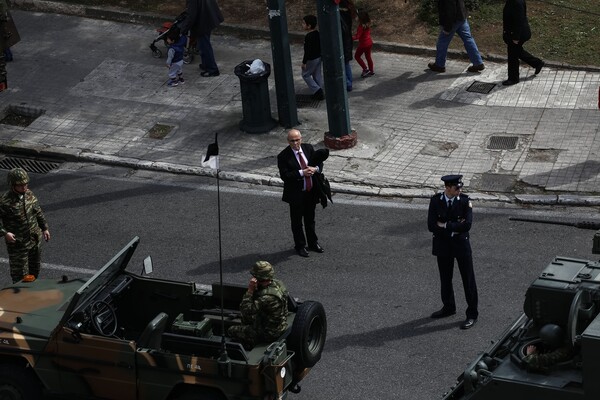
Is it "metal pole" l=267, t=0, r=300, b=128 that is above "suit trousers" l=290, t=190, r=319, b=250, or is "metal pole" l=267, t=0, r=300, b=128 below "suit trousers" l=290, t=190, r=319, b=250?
above

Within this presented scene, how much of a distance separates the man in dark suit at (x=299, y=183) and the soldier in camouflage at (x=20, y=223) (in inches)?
117

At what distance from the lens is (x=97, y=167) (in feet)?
59.5

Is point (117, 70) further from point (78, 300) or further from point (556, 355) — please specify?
point (556, 355)

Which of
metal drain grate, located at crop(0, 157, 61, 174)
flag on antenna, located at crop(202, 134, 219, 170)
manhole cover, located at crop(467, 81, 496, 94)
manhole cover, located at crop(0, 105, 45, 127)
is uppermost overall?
flag on antenna, located at crop(202, 134, 219, 170)

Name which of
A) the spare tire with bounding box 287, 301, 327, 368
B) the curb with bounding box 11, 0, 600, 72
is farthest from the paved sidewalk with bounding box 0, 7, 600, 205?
Result: the spare tire with bounding box 287, 301, 327, 368

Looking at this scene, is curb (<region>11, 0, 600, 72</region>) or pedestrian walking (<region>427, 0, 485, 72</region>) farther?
curb (<region>11, 0, 600, 72</region>)

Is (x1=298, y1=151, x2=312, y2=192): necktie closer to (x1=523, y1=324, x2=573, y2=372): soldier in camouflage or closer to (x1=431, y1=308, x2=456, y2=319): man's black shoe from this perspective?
(x1=431, y1=308, x2=456, y2=319): man's black shoe

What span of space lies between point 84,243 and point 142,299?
145 inches

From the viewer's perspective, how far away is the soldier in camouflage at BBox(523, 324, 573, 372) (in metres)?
9.91

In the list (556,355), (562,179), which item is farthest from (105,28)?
(556,355)

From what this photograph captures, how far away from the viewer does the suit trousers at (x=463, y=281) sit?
1320 centimetres

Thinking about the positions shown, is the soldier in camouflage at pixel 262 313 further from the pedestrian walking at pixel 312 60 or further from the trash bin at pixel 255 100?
the pedestrian walking at pixel 312 60

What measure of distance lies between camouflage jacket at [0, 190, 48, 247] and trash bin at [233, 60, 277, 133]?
5.19 meters

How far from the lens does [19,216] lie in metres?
14.0
